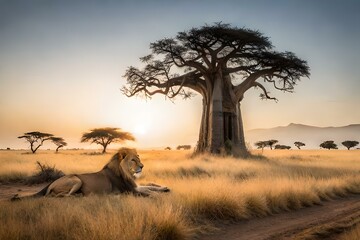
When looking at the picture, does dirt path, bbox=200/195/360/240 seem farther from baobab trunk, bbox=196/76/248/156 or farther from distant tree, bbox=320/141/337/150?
distant tree, bbox=320/141/337/150

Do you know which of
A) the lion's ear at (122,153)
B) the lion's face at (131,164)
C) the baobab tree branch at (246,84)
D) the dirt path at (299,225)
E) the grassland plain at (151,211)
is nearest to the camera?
the grassland plain at (151,211)

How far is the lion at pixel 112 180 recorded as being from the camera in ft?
26.1

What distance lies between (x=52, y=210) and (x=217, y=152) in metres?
18.3

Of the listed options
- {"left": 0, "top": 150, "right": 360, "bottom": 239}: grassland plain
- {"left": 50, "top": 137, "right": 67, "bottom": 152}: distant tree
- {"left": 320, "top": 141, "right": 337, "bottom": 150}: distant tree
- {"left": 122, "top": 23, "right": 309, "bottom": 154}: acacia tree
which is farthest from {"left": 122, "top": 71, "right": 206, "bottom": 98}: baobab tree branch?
{"left": 320, "top": 141, "right": 337, "bottom": 150}: distant tree

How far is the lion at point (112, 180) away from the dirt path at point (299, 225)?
252 centimetres

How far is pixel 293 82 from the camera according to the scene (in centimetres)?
2500

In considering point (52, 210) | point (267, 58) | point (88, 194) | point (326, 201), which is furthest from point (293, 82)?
point (52, 210)

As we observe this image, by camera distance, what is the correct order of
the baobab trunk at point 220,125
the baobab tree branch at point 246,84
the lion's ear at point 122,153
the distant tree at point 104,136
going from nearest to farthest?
1. the lion's ear at point 122,153
2. the baobab trunk at point 220,125
3. the baobab tree branch at point 246,84
4. the distant tree at point 104,136

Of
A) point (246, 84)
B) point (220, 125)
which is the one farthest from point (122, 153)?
point (246, 84)

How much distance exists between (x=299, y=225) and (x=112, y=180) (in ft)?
13.7

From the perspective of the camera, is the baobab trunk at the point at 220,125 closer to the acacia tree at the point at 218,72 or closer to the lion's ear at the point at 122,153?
the acacia tree at the point at 218,72

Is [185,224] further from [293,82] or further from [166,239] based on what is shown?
[293,82]

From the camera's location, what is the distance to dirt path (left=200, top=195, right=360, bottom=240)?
600 centimetres

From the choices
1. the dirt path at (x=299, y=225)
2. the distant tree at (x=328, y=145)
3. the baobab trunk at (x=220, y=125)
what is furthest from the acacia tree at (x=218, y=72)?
the distant tree at (x=328, y=145)
